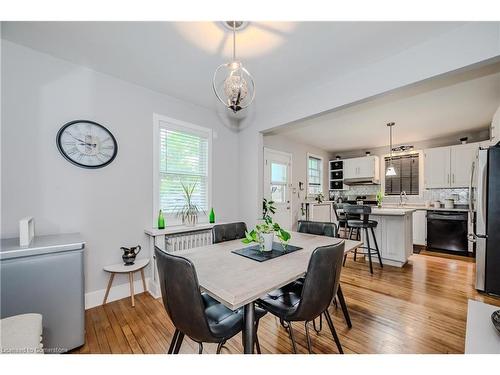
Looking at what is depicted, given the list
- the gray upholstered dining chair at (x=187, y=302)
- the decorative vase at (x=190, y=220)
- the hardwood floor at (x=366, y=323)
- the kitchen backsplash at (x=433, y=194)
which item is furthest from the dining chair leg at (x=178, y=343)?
the kitchen backsplash at (x=433, y=194)

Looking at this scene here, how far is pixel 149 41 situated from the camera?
1.85 meters

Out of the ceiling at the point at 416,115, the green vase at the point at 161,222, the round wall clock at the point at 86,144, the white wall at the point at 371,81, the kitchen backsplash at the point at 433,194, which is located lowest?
the green vase at the point at 161,222

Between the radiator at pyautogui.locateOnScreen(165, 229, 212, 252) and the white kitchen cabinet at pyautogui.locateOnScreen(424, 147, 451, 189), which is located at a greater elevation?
the white kitchen cabinet at pyautogui.locateOnScreen(424, 147, 451, 189)

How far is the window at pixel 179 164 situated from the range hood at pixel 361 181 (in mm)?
4724

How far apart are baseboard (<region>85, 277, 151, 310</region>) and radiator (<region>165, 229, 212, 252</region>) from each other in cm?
57

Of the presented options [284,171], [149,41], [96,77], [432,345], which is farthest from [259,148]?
[432,345]

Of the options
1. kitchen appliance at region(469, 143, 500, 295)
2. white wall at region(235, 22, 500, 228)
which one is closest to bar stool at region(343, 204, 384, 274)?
kitchen appliance at region(469, 143, 500, 295)

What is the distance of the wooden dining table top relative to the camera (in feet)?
3.31

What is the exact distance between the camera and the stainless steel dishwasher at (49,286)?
142 cm

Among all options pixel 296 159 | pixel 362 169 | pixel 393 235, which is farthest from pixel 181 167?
pixel 362 169

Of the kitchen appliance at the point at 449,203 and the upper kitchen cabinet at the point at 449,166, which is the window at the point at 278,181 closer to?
the upper kitchen cabinet at the point at 449,166

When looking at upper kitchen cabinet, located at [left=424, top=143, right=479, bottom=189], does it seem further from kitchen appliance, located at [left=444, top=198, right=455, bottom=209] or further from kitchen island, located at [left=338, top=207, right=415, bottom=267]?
kitchen island, located at [left=338, top=207, right=415, bottom=267]
